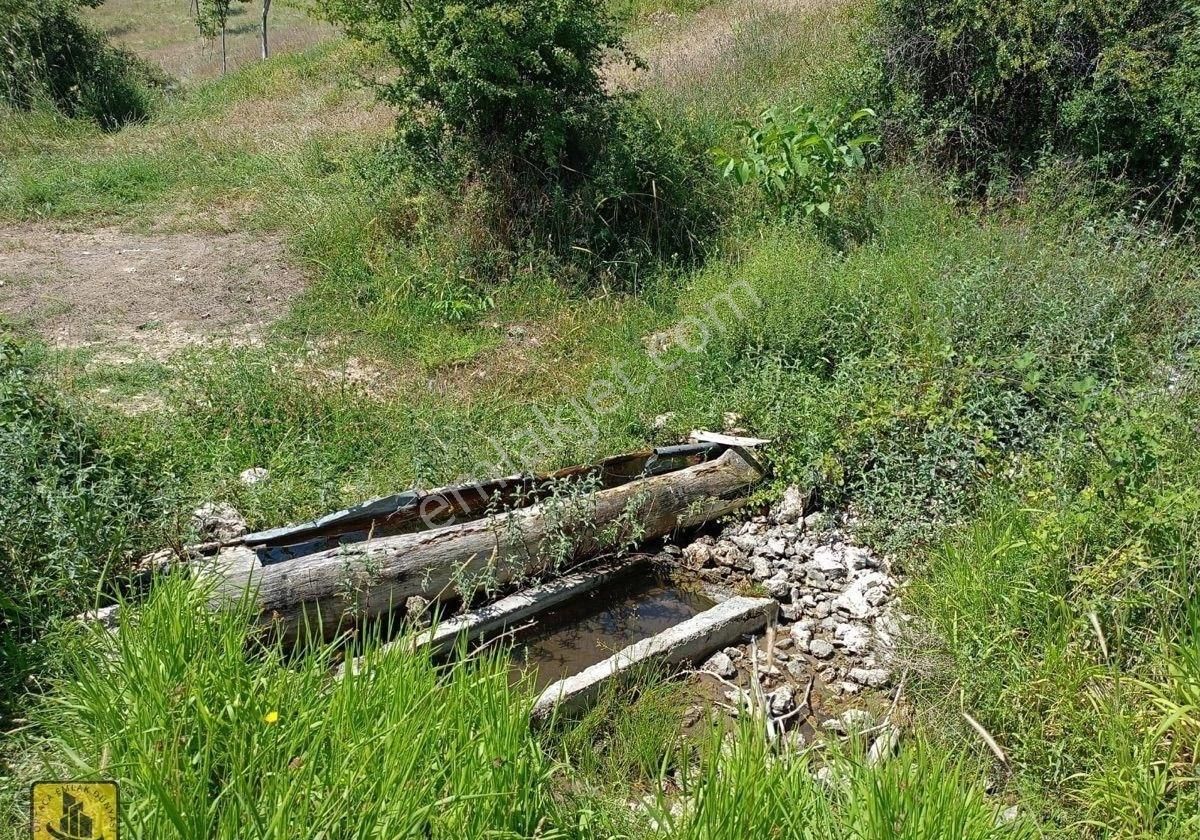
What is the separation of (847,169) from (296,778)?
655 centimetres

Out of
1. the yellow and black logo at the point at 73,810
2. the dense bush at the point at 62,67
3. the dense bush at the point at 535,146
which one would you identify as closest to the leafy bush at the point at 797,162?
the dense bush at the point at 535,146

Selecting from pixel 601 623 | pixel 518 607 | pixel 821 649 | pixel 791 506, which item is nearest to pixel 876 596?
pixel 821 649

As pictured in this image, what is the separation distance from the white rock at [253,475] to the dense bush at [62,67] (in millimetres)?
8135

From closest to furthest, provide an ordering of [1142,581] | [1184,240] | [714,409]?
[1142,581] → [714,409] → [1184,240]

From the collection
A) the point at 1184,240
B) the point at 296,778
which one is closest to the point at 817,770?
the point at 296,778

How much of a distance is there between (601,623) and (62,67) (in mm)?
10792

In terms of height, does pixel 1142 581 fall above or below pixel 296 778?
below

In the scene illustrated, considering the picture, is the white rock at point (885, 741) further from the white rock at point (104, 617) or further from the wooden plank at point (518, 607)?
the white rock at point (104, 617)

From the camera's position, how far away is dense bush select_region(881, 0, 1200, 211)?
6.88 metres

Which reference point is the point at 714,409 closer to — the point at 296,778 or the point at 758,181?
the point at 758,181

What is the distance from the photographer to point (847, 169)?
7367mm

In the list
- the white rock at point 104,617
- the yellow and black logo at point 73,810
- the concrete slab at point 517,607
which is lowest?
the concrete slab at point 517,607

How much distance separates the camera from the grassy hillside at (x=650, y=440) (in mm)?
2584

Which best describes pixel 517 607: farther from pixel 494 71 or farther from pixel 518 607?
pixel 494 71
